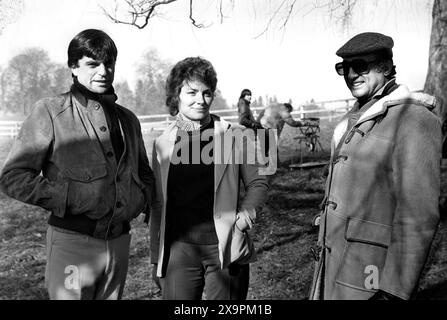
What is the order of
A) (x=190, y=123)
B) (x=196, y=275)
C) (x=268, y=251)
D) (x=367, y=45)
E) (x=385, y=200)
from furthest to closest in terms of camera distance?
(x=268, y=251), (x=190, y=123), (x=196, y=275), (x=367, y=45), (x=385, y=200)

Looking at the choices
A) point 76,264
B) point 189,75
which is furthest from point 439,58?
point 76,264

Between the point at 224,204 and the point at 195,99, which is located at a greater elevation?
the point at 195,99

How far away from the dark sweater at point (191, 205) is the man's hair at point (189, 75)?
0.39 m

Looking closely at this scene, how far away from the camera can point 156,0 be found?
5.71 meters

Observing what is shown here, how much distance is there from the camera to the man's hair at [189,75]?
99.3 inches

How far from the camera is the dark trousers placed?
2.46 m

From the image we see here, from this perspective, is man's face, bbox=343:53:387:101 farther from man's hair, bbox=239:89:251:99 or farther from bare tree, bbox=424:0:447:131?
man's hair, bbox=239:89:251:99

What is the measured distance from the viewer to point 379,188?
199 centimetres

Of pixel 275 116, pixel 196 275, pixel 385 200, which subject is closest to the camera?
pixel 385 200

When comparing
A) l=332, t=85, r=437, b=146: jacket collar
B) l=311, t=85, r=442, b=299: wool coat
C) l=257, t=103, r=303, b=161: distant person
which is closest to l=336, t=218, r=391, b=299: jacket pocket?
l=311, t=85, r=442, b=299: wool coat

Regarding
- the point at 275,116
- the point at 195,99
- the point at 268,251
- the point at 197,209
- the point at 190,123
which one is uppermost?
the point at 275,116

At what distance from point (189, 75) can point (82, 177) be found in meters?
0.75

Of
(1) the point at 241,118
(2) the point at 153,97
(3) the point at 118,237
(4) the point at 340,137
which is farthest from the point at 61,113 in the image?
(2) the point at 153,97

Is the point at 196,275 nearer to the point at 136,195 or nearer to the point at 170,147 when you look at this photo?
the point at 136,195
